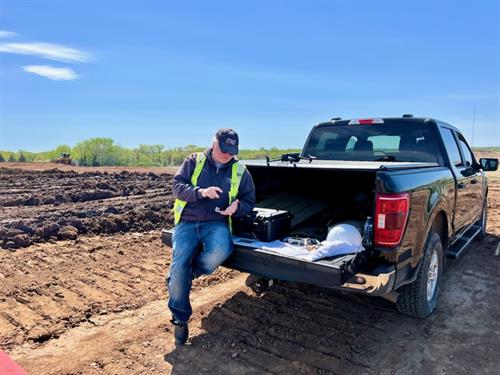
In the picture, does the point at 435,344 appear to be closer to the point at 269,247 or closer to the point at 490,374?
the point at 490,374

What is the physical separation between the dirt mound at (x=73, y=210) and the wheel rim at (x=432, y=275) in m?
5.08

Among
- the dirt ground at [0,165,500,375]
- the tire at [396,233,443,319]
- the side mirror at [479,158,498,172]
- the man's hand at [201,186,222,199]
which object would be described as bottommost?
the dirt ground at [0,165,500,375]

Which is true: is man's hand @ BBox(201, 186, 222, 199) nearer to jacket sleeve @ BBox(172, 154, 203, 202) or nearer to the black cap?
jacket sleeve @ BBox(172, 154, 203, 202)

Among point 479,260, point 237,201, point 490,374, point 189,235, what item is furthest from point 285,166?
point 479,260

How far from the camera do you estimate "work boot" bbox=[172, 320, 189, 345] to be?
3.43 m

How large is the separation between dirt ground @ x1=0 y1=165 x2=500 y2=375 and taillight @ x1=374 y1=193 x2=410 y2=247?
0.98 metres

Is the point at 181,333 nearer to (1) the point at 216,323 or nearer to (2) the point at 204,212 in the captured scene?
(1) the point at 216,323

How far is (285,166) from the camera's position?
13.1 ft

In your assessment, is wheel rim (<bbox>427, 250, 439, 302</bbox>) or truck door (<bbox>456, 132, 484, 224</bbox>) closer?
wheel rim (<bbox>427, 250, 439, 302</bbox>)

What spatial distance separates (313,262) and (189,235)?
46.6 inches

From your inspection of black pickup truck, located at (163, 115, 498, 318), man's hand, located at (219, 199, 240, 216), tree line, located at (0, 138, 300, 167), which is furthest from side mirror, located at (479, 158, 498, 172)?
tree line, located at (0, 138, 300, 167)

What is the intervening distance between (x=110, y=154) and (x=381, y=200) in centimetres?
3089

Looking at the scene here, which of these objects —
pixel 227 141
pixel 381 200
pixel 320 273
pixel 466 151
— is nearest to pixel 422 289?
pixel 381 200

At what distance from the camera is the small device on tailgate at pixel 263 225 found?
3721mm
